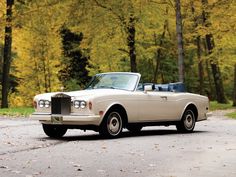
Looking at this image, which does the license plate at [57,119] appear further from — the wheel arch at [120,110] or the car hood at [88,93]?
the wheel arch at [120,110]

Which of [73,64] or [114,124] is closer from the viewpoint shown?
[114,124]

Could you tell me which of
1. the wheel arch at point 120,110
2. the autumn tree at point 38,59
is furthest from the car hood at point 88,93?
the autumn tree at point 38,59

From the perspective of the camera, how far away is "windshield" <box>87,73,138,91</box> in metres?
14.1

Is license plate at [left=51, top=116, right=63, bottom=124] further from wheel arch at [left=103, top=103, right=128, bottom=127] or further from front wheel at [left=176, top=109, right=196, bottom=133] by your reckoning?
front wheel at [left=176, top=109, right=196, bottom=133]

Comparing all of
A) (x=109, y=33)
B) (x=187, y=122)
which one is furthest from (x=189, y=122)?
(x=109, y=33)

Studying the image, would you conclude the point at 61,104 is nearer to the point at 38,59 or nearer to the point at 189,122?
the point at 189,122

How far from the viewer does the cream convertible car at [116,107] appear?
42.0 feet

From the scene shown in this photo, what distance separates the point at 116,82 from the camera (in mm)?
14250

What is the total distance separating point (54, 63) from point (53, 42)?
1.81m

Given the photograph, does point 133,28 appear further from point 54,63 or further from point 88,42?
point 54,63

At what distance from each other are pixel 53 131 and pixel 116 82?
1998 millimetres

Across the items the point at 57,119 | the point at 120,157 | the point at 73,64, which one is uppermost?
the point at 73,64

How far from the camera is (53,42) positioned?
42.1 meters

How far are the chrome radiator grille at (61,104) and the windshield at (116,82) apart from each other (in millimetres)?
1518
